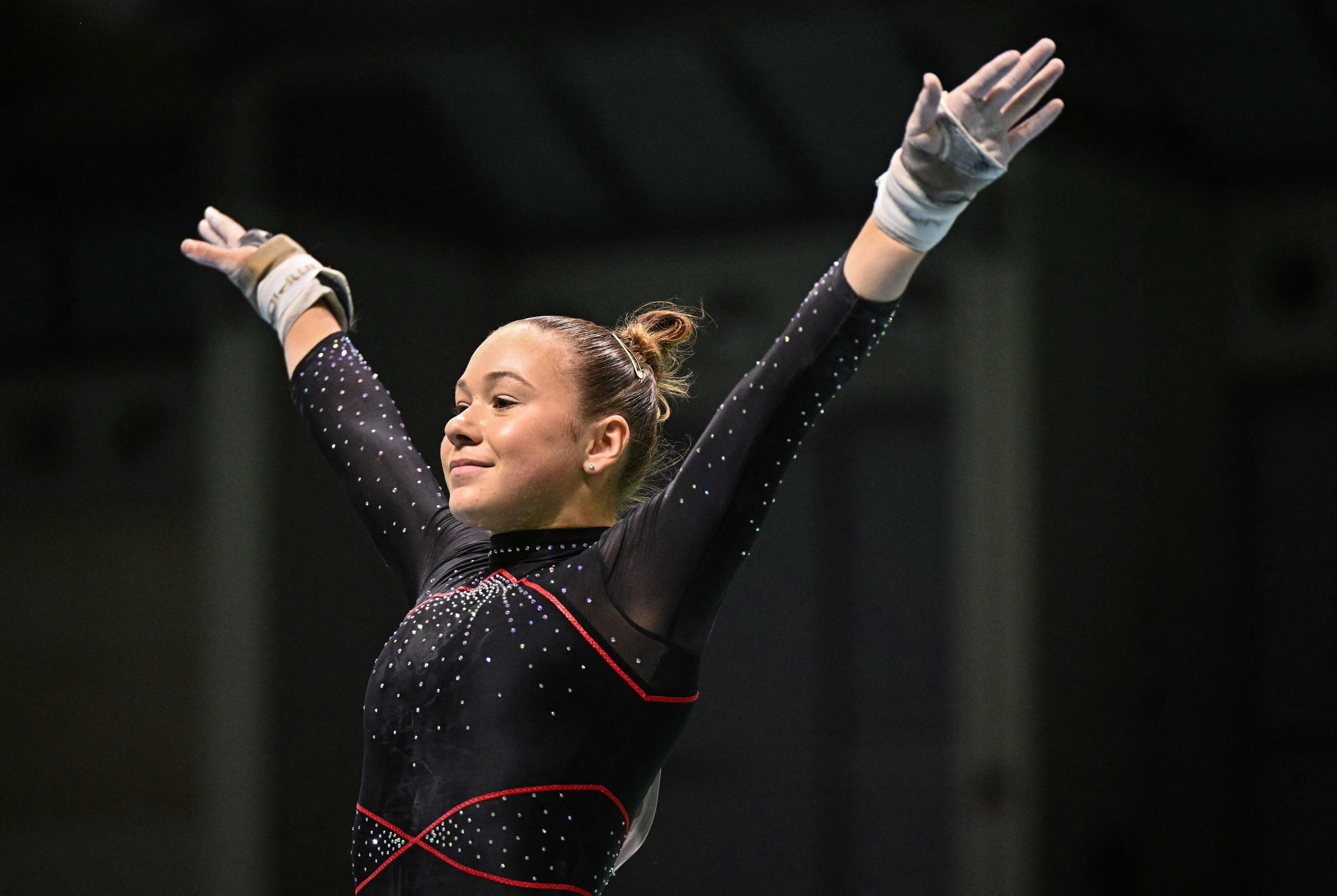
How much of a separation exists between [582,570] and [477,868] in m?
0.31

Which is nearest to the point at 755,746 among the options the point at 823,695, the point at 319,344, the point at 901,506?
the point at 823,695

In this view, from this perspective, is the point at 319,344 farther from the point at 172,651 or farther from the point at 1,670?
the point at 1,670

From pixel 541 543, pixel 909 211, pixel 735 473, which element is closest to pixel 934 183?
pixel 909 211

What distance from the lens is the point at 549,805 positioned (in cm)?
156

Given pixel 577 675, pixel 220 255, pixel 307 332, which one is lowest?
pixel 577 675

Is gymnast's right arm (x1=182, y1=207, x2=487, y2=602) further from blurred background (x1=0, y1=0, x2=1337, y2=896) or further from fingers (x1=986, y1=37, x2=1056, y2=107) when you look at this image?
blurred background (x1=0, y1=0, x2=1337, y2=896)

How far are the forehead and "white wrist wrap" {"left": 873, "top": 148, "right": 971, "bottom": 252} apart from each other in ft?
1.28

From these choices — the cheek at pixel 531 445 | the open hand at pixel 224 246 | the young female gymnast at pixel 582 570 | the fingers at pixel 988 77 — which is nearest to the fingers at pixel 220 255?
the open hand at pixel 224 246

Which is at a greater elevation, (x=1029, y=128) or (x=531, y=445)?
(x=1029, y=128)

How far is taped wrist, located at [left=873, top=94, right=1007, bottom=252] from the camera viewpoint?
1463 mm

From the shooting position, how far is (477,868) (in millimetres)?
1545

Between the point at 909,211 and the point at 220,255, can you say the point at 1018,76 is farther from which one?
the point at 220,255

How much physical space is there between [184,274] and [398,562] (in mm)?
4241

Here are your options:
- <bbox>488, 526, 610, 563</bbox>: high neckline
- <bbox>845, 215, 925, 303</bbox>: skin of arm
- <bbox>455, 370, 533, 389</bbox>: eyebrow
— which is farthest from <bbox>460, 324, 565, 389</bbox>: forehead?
<bbox>845, 215, 925, 303</bbox>: skin of arm
